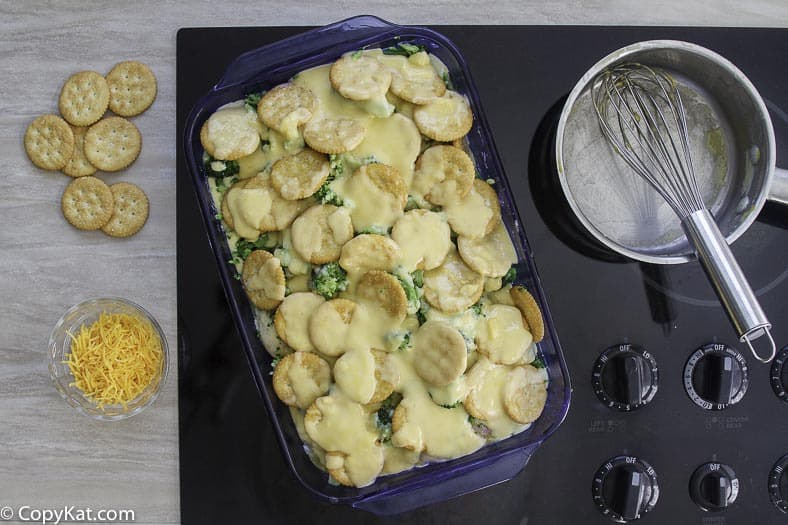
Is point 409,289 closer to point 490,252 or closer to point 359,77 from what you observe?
point 490,252

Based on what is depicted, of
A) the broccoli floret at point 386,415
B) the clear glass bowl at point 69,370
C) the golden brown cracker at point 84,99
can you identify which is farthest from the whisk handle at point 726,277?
the golden brown cracker at point 84,99

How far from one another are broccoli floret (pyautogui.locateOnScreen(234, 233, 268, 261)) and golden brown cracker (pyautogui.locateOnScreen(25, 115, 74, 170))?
341mm

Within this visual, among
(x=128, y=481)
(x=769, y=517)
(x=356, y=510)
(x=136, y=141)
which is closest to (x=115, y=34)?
(x=136, y=141)

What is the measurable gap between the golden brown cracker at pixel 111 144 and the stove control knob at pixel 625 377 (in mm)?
759

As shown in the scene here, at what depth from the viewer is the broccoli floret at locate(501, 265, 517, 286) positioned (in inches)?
35.5

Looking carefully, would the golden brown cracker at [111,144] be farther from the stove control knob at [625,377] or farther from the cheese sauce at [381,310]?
the stove control knob at [625,377]

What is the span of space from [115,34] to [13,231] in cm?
34

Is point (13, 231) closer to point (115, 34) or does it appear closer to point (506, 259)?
point (115, 34)

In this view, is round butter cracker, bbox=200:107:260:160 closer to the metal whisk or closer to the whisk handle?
the metal whisk

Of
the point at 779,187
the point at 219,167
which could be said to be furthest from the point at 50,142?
the point at 779,187

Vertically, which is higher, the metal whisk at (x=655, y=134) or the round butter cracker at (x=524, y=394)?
the metal whisk at (x=655, y=134)

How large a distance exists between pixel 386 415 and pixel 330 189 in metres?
0.30

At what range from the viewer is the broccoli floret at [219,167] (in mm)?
881

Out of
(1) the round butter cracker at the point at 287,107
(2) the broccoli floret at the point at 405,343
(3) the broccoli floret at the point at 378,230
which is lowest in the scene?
(2) the broccoli floret at the point at 405,343
